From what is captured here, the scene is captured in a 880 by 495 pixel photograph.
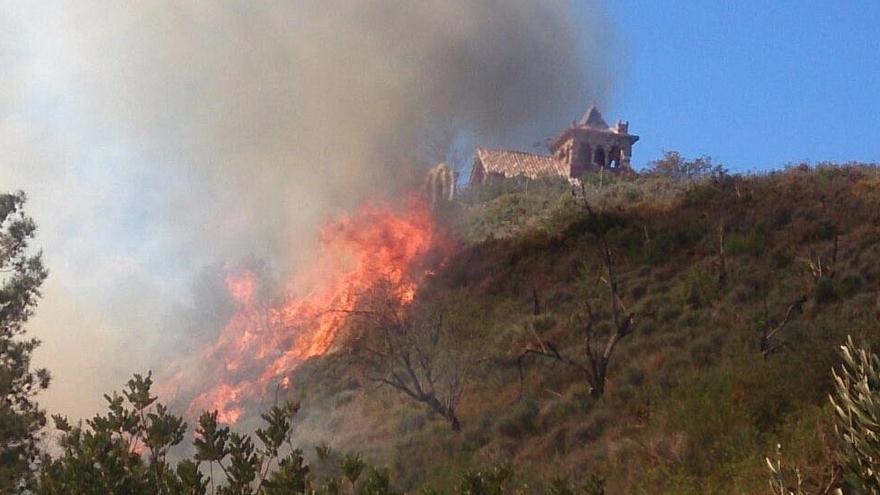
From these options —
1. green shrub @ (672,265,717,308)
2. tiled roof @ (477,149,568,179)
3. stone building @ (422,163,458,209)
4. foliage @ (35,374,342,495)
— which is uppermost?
tiled roof @ (477,149,568,179)

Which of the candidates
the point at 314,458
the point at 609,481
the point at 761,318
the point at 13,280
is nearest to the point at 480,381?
the point at 314,458

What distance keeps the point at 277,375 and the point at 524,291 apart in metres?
10.9

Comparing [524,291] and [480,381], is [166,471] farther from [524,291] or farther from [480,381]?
[524,291]

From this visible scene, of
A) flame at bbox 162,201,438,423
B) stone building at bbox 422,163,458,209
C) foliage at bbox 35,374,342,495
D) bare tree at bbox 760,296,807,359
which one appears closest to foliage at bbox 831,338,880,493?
foliage at bbox 35,374,342,495

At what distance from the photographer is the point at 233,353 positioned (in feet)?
134

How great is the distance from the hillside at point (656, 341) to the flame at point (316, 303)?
1.75 metres

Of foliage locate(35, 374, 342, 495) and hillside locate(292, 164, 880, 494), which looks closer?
foliage locate(35, 374, 342, 495)

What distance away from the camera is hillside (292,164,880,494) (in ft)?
53.4

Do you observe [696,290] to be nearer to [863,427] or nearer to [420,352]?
[420,352]

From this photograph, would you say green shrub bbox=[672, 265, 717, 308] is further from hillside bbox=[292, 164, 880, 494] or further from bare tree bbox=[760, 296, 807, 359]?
bare tree bbox=[760, 296, 807, 359]

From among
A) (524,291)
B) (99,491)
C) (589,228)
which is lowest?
(99,491)

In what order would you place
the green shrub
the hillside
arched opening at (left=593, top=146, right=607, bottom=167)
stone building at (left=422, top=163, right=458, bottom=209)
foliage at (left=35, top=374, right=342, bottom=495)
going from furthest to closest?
arched opening at (left=593, top=146, right=607, bottom=167) < stone building at (left=422, top=163, right=458, bottom=209) < the green shrub < the hillside < foliage at (left=35, top=374, right=342, bottom=495)

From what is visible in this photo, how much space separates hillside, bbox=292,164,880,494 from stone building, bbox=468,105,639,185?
15.3 m

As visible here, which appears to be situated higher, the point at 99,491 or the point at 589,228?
the point at 589,228
